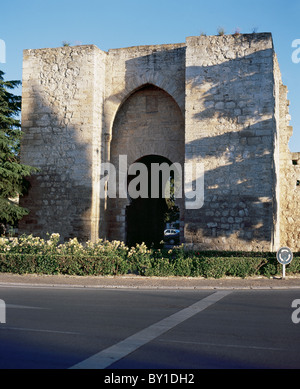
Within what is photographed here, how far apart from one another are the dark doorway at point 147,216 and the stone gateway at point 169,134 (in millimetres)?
161

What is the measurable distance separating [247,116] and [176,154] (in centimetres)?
320

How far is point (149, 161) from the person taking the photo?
2111 cm

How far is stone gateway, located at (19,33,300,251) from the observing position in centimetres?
1653

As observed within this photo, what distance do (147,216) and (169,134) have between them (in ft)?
16.4

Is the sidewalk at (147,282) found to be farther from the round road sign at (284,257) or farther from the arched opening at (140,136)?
the arched opening at (140,136)

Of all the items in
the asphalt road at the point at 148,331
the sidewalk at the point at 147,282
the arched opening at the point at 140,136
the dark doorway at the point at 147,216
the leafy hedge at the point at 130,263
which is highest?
the arched opening at the point at 140,136

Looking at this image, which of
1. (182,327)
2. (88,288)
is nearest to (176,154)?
(88,288)

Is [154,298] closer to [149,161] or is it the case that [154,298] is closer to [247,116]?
[247,116]

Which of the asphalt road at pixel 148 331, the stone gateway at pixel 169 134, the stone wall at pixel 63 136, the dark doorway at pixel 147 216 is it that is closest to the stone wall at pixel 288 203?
the stone gateway at pixel 169 134

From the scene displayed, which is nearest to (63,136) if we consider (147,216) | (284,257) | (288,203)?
(147,216)

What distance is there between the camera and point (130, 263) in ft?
45.4

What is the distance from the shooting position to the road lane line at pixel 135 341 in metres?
4.76

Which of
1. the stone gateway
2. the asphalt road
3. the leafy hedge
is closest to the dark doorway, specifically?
the stone gateway

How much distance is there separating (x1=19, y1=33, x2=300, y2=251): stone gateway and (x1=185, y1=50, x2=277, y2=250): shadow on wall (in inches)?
1.4
